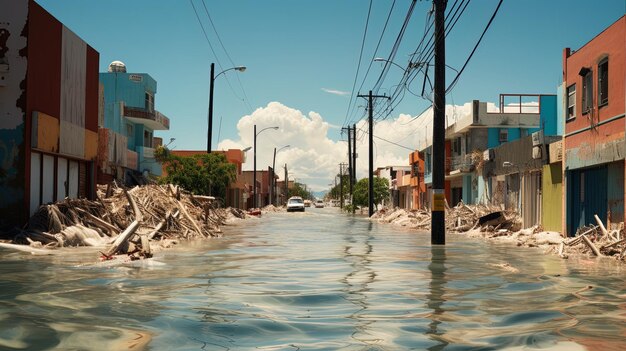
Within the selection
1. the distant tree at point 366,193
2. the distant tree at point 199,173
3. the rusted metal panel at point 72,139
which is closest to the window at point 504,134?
the distant tree at point 199,173

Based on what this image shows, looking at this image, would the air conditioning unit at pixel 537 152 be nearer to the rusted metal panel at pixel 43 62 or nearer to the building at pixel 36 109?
the building at pixel 36 109

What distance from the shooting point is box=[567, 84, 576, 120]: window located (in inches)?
957

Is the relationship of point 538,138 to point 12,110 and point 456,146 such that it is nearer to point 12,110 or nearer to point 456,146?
point 12,110

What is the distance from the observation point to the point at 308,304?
928cm

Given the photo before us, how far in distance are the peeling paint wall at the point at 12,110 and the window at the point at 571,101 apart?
727 inches

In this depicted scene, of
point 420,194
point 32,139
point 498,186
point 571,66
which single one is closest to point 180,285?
point 32,139

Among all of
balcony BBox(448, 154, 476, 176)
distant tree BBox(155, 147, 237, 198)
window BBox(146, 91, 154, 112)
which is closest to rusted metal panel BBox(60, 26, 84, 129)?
distant tree BBox(155, 147, 237, 198)

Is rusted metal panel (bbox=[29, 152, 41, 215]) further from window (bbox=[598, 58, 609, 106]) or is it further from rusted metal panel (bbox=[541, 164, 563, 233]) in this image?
rusted metal panel (bbox=[541, 164, 563, 233])

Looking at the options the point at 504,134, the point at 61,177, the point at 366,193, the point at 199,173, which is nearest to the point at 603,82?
the point at 61,177

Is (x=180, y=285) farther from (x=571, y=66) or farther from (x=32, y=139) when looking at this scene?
(x=571, y=66)

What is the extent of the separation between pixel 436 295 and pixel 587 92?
51.3ft

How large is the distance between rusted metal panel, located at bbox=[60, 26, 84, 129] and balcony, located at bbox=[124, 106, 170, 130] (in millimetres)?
24768

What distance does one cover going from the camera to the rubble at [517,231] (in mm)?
17953

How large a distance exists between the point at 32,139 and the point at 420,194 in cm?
5056
